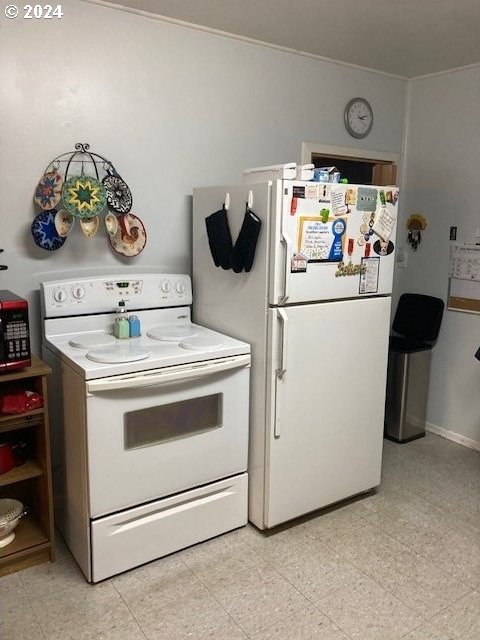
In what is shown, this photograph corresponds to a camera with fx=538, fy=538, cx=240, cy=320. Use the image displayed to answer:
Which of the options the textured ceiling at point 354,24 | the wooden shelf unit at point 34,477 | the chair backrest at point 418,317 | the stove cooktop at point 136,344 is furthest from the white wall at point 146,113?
the chair backrest at point 418,317

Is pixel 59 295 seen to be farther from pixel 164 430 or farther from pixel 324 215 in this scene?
pixel 324 215

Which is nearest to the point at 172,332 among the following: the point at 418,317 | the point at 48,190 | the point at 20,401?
the point at 20,401

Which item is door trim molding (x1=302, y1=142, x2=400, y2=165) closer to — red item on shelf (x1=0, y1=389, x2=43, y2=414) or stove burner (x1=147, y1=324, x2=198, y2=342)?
stove burner (x1=147, y1=324, x2=198, y2=342)

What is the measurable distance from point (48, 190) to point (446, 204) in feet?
8.14

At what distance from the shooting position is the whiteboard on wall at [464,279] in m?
3.38

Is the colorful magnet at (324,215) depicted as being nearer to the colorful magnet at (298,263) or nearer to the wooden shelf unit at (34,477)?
the colorful magnet at (298,263)

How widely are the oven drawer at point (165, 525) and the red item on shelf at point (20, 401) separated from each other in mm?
533

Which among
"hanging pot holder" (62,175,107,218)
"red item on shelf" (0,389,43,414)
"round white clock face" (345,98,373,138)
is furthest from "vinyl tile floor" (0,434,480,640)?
"round white clock face" (345,98,373,138)

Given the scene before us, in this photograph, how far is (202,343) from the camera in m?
2.40

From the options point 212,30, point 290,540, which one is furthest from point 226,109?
point 290,540

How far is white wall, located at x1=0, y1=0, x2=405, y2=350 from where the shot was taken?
2373 mm

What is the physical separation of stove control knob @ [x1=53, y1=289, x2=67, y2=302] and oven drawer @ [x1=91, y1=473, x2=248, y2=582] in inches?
38.5

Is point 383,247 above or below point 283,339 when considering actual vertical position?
above

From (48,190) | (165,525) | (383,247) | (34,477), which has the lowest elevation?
(165,525)
